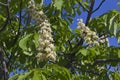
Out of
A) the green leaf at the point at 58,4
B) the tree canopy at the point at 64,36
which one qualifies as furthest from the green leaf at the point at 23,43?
the green leaf at the point at 58,4

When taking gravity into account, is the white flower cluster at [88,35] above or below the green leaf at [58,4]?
below

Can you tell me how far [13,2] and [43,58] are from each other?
2.50 meters

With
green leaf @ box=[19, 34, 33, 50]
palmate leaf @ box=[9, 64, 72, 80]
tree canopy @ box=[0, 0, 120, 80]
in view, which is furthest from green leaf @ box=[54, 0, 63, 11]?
palmate leaf @ box=[9, 64, 72, 80]

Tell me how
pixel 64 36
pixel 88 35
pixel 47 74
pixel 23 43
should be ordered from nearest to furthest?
pixel 47 74 → pixel 23 43 → pixel 88 35 → pixel 64 36

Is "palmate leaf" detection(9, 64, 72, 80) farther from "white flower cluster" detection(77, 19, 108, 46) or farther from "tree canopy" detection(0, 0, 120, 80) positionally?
"white flower cluster" detection(77, 19, 108, 46)

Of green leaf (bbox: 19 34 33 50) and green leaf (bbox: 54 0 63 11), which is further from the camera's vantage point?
green leaf (bbox: 54 0 63 11)

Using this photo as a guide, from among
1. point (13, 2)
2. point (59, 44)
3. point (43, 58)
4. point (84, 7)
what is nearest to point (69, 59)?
point (59, 44)

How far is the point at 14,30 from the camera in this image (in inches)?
229

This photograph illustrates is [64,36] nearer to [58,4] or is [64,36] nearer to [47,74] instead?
[58,4]

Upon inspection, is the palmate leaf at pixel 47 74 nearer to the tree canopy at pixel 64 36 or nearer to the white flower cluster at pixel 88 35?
the tree canopy at pixel 64 36

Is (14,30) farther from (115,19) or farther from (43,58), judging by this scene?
(43,58)

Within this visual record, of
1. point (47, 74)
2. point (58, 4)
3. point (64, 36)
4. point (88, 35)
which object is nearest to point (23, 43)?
point (58, 4)

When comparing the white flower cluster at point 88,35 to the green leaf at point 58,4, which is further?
the white flower cluster at point 88,35

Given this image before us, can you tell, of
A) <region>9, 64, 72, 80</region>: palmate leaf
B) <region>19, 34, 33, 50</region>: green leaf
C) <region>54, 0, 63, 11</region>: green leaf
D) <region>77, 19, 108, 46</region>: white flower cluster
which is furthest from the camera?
<region>77, 19, 108, 46</region>: white flower cluster
